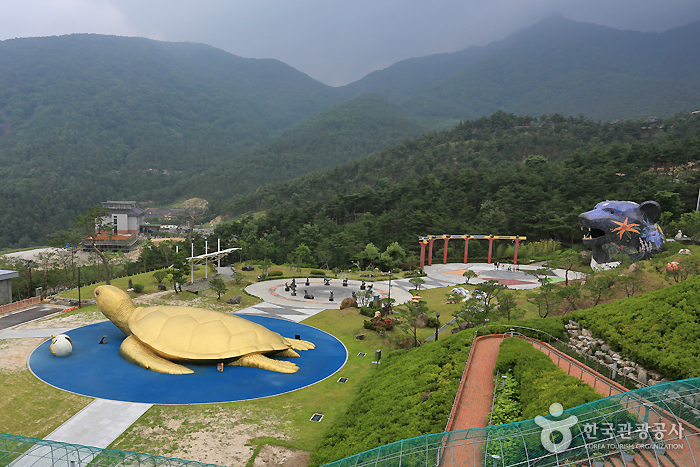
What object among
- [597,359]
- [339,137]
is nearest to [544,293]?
[597,359]

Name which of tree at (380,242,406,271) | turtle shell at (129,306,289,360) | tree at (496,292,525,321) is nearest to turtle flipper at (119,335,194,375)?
turtle shell at (129,306,289,360)

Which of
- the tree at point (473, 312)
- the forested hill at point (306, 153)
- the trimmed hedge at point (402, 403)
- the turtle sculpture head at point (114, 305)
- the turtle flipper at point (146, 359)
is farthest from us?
the forested hill at point (306, 153)

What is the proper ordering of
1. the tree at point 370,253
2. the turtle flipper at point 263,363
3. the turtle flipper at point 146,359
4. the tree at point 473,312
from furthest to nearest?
the tree at point 370,253 < the tree at point 473,312 < the turtle flipper at point 263,363 < the turtle flipper at point 146,359

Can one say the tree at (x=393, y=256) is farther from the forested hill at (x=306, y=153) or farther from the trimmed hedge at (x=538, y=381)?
the forested hill at (x=306, y=153)

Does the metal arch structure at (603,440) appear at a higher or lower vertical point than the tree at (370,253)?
higher

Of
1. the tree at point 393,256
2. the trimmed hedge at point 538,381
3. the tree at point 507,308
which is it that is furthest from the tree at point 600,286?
the tree at point 393,256
